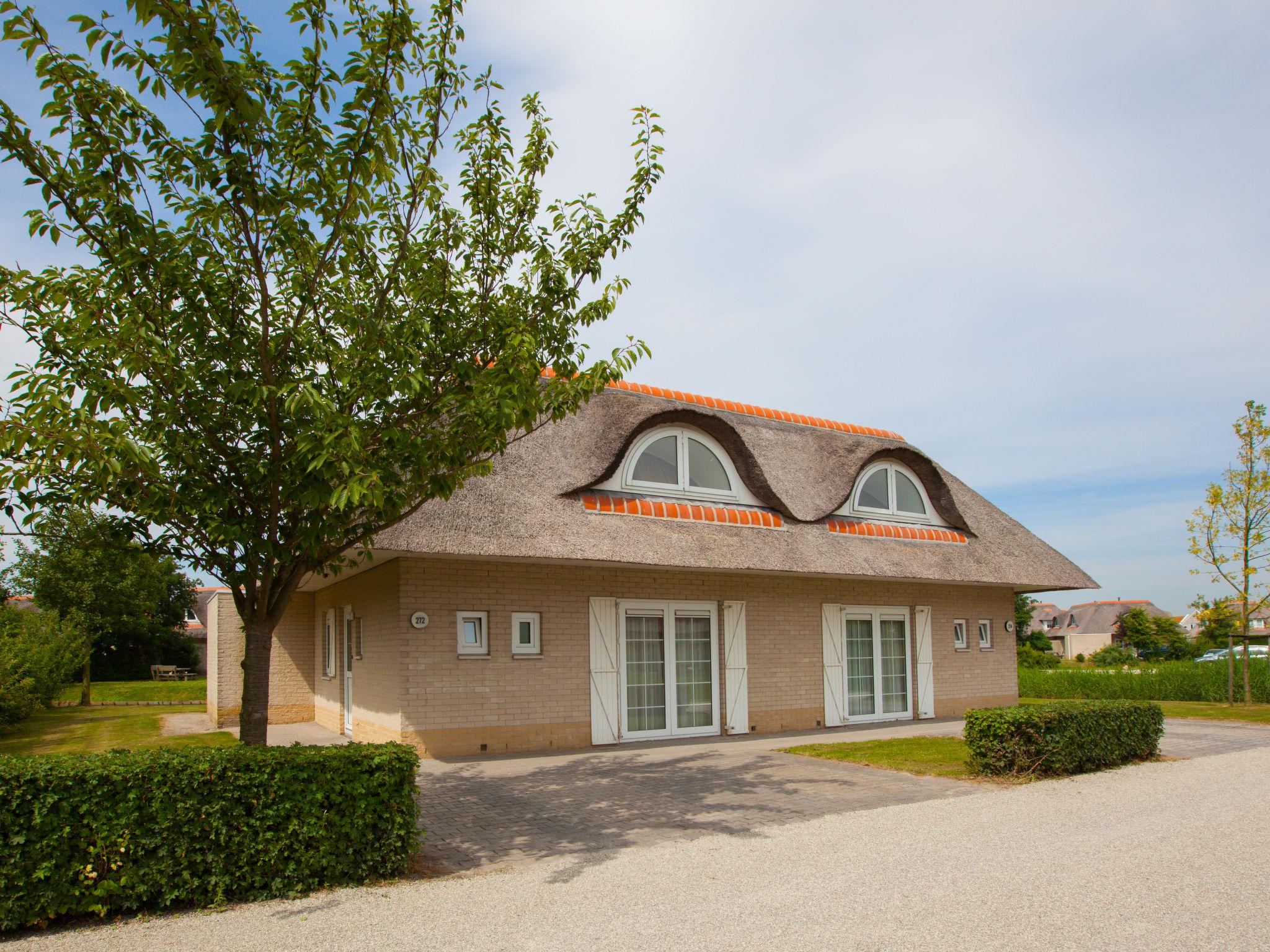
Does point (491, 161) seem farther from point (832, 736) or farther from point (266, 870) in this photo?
point (832, 736)

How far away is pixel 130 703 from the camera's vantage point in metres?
25.3

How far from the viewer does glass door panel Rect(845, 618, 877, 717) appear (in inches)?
632

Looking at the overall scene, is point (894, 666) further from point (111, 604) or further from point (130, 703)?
point (111, 604)

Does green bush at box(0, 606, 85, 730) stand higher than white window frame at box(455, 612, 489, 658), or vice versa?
white window frame at box(455, 612, 489, 658)

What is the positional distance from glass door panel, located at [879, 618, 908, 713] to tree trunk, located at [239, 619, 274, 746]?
12263mm

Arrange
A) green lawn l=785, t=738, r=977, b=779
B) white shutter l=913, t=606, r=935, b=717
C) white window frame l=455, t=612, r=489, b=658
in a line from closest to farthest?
green lawn l=785, t=738, r=977, b=779 < white window frame l=455, t=612, r=489, b=658 < white shutter l=913, t=606, r=935, b=717

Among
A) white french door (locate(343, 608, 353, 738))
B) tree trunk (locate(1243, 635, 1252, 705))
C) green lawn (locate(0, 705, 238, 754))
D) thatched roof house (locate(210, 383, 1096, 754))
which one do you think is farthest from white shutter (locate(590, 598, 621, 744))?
tree trunk (locate(1243, 635, 1252, 705))

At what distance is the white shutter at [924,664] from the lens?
55.5 feet

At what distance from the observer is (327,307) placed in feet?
23.4

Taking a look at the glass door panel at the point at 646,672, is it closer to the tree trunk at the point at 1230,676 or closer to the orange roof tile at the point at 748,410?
the orange roof tile at the point at 748,410

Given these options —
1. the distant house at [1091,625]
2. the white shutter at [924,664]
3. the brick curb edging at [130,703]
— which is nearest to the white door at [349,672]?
the white shutter at [924,664]

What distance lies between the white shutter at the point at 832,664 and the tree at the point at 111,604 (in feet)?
34.7

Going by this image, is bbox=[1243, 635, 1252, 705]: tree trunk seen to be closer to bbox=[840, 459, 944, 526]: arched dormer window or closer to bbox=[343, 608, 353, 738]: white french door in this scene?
bbox=[840, 459, 944, 526]: arched dormer window

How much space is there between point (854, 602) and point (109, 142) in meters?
13.4
